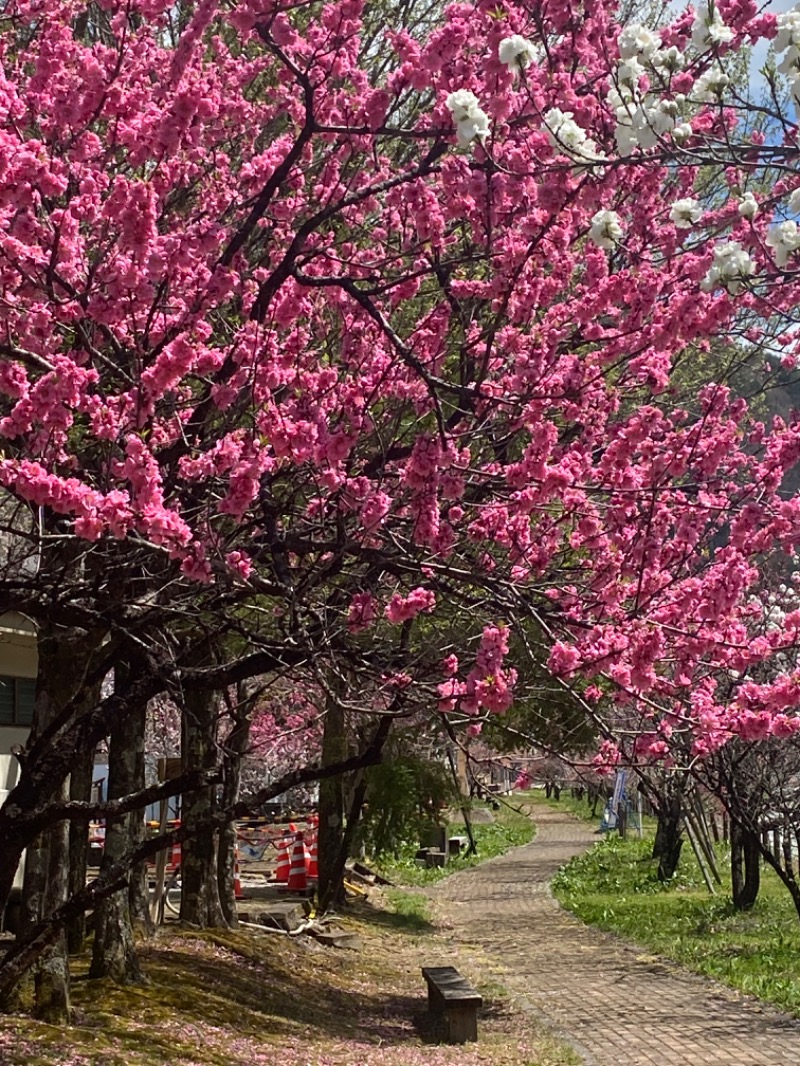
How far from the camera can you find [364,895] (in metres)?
23.6

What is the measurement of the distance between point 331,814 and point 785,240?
17.4m

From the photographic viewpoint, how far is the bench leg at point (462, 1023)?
11.4 metres

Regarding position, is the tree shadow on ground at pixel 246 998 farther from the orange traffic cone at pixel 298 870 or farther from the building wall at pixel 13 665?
the orange traffic cone at pixel 298 870

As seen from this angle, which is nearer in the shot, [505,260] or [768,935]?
[505,260]

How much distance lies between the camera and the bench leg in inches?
449

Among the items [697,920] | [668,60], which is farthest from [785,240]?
[697,920]

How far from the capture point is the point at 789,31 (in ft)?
12.6

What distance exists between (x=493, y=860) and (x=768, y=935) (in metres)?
21.3

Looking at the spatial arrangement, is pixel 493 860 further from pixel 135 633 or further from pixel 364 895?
pixel 135 633

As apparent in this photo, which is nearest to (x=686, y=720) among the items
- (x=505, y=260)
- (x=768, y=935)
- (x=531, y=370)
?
(x=531, y=370)

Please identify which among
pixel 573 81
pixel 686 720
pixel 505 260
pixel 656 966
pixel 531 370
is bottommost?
pixel 656 966

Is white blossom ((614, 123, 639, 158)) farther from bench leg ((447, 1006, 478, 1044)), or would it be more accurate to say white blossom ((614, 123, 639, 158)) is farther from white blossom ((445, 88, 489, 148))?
bench leg ((447, 1006, 478, 1044))

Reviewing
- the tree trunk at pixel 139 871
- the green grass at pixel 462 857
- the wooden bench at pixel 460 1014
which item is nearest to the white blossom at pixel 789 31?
the tree trunk at pixel 139 871

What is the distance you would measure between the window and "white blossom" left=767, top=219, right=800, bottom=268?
1659 cm
